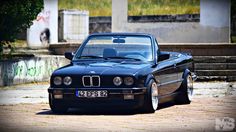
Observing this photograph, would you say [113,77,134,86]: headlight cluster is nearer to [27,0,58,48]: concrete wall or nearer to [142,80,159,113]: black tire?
[142,80,159,113]: black tire

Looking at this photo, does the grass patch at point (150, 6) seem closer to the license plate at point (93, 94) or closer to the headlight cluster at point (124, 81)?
the headlight cluster at point (124, 81)

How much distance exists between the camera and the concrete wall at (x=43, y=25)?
958 inches

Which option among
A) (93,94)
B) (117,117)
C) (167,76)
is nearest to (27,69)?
(167,76)

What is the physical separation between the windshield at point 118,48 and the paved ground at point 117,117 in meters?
0.97

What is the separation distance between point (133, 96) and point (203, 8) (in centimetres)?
1323

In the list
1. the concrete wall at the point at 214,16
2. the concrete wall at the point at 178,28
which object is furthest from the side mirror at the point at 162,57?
the concrete wall at the point at 178,28

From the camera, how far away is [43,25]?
24.8 metres

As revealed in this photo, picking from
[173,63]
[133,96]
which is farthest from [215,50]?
[133,96]

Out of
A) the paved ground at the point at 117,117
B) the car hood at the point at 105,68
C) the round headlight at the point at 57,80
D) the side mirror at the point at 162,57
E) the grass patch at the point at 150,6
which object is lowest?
the paved ground at the point at 117,117

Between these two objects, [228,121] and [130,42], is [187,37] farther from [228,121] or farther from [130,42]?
[228,121]

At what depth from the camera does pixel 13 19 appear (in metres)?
16.9

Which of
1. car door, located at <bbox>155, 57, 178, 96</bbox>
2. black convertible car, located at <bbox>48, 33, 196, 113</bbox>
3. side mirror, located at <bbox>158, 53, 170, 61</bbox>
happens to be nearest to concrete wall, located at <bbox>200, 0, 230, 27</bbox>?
car door, located at <bbox>155, 57, 178, 96</bbox>

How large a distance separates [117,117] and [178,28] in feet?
50.3
